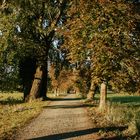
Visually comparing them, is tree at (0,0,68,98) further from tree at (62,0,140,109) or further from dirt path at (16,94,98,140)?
dirt path at (16,94,98,140)

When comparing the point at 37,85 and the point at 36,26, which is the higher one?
the point at 36,26

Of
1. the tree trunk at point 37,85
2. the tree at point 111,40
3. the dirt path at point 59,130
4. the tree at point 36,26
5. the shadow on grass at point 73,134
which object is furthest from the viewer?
the tree trunk at point 37,85

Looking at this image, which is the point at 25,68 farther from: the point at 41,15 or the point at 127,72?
the point at 127,72

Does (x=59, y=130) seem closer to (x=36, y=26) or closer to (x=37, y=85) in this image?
(x=36, y=26)

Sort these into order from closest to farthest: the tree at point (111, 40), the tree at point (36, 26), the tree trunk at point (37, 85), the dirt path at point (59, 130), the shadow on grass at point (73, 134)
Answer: the shadow on grass at point (73, 134)
the dirt path at point (59, 130)
the tree at point (111, 40)
the tree at point (36, 26)
the tree trunk at point (37, 85)

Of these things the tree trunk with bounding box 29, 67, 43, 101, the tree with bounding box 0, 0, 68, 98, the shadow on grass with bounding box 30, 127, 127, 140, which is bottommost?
the shadow on grass with bounding box 30, 127, 127, 140

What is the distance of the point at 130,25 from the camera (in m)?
24.7

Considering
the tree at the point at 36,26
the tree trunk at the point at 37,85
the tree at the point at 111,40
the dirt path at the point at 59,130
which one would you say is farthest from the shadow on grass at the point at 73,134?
the tree trunk at the point at 37,85

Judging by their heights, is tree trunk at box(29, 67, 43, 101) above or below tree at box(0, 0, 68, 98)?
below

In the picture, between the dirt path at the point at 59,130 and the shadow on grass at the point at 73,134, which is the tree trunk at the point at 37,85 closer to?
the dirt path at the point at 59,130

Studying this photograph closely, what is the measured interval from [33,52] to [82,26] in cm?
1569

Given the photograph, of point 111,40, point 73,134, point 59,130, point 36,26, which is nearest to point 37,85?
point 36,26

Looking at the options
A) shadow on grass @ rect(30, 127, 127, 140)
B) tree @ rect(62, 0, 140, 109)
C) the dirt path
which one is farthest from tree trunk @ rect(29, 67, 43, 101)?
shadow on grass @ rect(30, 127, 127, 140)

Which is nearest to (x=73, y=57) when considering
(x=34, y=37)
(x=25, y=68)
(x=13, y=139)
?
(x=13, y=139)
